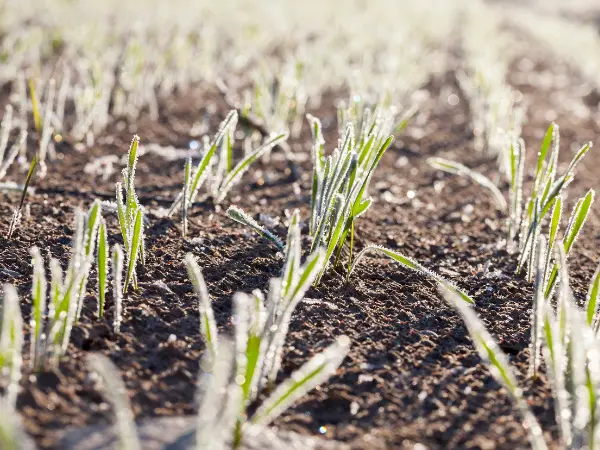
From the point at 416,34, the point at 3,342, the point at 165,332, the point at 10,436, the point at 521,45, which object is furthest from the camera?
the point at 521,45

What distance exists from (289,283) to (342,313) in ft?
0.80

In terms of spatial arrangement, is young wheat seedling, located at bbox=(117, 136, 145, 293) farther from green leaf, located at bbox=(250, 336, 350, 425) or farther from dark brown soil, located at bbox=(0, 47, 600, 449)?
green leaf, located at bbox=(250, 336, 350, 425)

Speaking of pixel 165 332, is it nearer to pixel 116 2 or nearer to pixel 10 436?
pixel 10 436

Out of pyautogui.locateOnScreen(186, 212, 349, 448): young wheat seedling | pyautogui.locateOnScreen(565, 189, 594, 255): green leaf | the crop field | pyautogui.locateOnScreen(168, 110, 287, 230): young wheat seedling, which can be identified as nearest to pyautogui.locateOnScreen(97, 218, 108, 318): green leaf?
the crop field

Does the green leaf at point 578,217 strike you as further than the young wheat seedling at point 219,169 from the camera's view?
No

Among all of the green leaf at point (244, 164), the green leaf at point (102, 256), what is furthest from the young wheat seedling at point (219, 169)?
the green leaf at point (102, 256)

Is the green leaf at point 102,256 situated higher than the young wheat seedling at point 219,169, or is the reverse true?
the young wheat seedling at point 219,169

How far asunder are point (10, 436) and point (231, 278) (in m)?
0.61

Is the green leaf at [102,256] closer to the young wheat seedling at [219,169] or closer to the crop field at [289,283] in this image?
the crop field at [289,283]

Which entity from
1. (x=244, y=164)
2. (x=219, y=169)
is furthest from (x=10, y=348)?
(x=219, y=169)

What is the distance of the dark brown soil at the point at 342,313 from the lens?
2.45 feet

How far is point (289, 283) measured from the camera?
2.56 feet

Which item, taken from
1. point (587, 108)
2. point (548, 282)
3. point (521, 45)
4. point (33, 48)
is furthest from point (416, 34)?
point (548, 282)

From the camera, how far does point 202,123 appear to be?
7.27 feet
